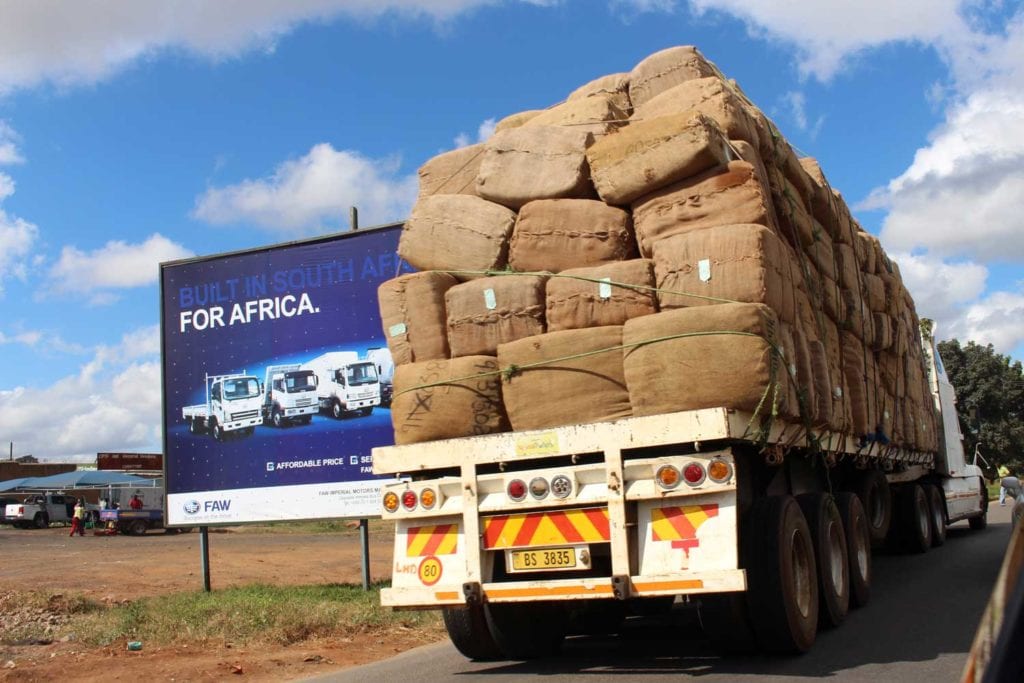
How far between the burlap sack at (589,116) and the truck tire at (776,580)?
303cm

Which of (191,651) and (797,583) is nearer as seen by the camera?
(797,583)

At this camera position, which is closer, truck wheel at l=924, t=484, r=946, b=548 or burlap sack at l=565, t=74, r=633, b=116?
burlap sack at l=565, t=74, r=633, b=116

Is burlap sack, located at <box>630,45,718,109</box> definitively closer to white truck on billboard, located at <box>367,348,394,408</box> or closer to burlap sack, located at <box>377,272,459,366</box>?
burlap sack, located at <box>377,272,459,366</box>

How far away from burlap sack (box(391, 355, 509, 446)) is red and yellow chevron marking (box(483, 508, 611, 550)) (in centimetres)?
73

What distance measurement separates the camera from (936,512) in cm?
1455

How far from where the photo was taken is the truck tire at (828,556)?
23.2 feet

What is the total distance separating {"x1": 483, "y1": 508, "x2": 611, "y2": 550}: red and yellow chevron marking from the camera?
6098 millimetres

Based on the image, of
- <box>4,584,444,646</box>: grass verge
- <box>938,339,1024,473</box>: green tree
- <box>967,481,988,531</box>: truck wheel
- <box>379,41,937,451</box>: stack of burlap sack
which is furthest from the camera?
<box>938,339,1024,473</box>: green tree

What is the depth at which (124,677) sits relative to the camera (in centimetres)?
745

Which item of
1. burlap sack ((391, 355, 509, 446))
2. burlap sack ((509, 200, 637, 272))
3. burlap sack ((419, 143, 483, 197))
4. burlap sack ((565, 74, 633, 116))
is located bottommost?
burlap sack ((391, 355, 509, 446))

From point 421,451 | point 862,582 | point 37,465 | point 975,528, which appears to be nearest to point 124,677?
point 421,451

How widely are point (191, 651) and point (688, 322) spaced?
524 centimetres

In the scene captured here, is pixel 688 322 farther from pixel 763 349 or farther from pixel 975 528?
pixel 975 528

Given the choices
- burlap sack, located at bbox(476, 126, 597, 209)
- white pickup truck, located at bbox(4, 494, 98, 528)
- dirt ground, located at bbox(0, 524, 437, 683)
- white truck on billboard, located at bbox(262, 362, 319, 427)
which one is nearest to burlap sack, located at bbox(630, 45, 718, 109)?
burlap sack, located at bbox(476, 126, 597, 209)
